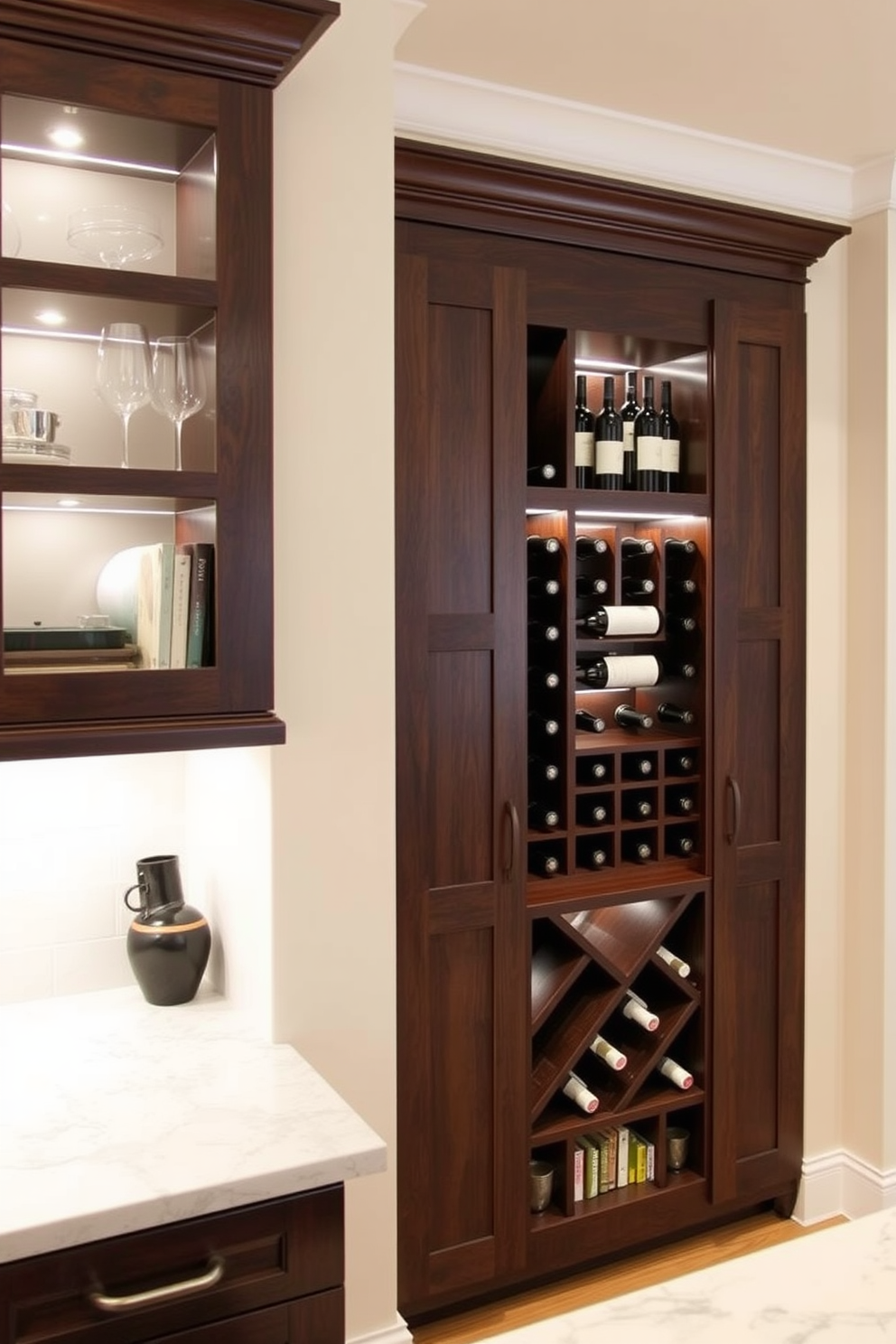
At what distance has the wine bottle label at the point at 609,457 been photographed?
2.79 metres

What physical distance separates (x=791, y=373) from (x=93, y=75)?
1.95m

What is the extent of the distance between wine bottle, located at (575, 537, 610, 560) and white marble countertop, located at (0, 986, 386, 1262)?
138 cm

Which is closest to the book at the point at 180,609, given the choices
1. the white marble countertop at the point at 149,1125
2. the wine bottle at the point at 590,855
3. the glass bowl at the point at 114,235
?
the glass bowl at the point at 114,235

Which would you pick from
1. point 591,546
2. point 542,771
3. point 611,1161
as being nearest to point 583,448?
point 591,546

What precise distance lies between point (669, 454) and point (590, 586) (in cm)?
40

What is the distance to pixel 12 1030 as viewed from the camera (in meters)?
1.98

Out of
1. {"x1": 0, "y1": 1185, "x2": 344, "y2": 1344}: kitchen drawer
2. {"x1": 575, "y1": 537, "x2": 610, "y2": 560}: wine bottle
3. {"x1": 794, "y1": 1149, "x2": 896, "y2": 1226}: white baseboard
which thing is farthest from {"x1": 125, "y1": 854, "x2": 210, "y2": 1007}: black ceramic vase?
{"x1": 794, "y1": 1149, "x2": 896, "y2": 1226}: white baseboard

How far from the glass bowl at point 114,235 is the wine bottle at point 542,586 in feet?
4.03

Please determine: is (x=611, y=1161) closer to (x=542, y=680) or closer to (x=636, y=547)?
(x=542, y=680)

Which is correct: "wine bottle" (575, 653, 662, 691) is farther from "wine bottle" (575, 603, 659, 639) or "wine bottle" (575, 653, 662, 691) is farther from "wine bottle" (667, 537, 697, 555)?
"wine bottle" (667, 537, 697, 555)

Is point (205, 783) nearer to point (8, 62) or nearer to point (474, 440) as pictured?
point (474, 440)

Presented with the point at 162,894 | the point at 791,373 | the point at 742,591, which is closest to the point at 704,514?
the point at 742,591

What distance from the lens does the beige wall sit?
6.42 ft

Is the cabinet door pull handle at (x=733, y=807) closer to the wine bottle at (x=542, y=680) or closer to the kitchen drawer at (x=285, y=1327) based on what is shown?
the wine bottle at (x=542, y=680)
